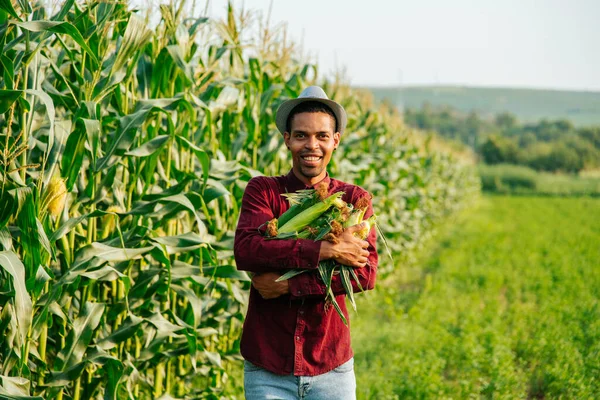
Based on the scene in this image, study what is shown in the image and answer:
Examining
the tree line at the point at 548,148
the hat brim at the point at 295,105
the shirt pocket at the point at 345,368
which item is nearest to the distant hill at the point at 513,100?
the tree line at the point at 548,148

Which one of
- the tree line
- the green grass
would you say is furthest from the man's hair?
the tree line

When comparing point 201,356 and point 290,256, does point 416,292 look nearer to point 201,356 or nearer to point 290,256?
point 201,356

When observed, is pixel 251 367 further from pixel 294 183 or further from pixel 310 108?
pixel 310 108

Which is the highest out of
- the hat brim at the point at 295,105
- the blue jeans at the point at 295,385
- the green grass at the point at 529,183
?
the hat brim at the point at 295,105

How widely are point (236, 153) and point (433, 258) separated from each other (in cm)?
878

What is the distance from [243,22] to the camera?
5.44 m

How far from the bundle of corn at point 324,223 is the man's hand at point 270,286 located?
0.05 m

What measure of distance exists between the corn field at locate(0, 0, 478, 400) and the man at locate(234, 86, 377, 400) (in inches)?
40.2

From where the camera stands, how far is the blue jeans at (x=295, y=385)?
291cm

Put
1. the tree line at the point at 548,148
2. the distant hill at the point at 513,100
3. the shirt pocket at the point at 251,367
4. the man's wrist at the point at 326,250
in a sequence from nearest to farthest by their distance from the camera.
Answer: the man's wrist at the point at 326,250 → the shirt pocket at the point at 251,367 → the tree line at the point at 548,148 → the distant hill at the point at 513,100

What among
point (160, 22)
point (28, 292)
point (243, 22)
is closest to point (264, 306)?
point (28, 292)

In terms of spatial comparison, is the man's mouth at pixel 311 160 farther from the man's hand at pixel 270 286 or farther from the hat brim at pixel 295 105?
the man's hand at pixel 270 286

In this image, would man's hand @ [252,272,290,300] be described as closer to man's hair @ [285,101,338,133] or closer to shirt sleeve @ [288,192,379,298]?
shirt sleeve @ [288,192,379,298]

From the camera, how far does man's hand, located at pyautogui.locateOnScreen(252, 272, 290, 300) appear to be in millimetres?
2885
